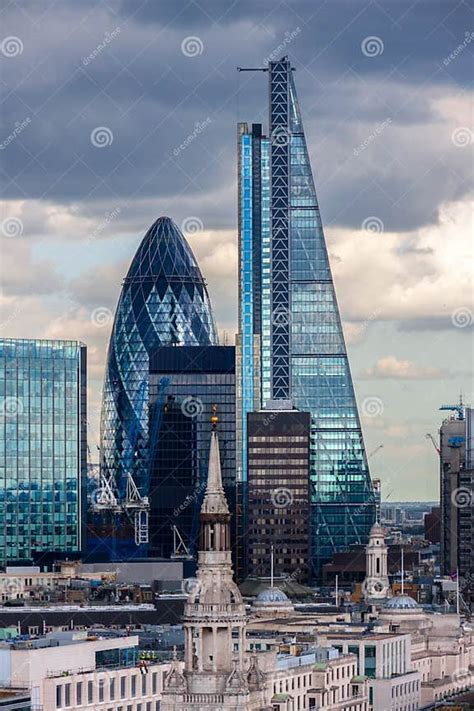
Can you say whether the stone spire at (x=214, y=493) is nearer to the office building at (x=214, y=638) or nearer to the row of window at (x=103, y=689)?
the office building at (x=214, y=638)

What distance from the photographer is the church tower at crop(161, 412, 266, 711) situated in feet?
397

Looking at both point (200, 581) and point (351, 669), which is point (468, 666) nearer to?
point (351, 669)

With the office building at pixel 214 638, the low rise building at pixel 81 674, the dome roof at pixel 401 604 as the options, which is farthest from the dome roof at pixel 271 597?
the office building at pixel 214 638

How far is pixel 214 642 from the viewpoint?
122 m

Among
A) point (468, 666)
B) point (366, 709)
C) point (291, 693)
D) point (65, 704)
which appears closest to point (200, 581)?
point (65, 704)

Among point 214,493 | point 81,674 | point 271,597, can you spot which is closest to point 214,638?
point 214,493

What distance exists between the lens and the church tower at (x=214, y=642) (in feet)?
397

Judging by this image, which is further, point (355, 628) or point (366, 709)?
point (355, 628)

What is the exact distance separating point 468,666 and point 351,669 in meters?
26.6

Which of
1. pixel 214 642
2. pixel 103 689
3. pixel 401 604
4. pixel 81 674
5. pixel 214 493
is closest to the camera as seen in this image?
pixel 214 642

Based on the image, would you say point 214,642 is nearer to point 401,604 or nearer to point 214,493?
point 214,493

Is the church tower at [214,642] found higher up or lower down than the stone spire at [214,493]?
lower down

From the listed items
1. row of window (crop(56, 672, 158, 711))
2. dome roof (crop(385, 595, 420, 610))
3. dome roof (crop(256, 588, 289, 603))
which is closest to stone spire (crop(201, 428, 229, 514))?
row of window (crop(56, 672, 158, 711))

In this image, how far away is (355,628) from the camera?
180m
